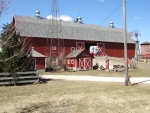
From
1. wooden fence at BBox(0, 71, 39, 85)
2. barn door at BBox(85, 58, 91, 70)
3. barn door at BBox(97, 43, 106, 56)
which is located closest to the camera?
wooden fence at BBox(0, 71, 39, 85)

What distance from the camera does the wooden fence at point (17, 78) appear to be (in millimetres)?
13992

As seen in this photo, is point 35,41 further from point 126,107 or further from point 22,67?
point 126,107

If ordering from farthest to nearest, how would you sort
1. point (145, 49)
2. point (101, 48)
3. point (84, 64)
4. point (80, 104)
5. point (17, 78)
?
point (145, 49) → point (101, 48) → point (84, 64) → point (17, 78) → point (80, 104)

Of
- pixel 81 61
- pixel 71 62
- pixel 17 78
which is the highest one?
pixel 81 61

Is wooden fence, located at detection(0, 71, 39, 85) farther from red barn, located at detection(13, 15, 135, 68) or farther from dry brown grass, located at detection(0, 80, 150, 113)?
red barn, located at detection(13, 15, 135, 68)

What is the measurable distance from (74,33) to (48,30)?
5.80 metres

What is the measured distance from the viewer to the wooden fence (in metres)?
14.0

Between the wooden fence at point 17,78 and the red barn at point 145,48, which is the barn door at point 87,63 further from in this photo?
the red barn at point 145,48

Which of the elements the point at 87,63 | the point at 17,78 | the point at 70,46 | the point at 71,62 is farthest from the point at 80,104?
the point at 70,46

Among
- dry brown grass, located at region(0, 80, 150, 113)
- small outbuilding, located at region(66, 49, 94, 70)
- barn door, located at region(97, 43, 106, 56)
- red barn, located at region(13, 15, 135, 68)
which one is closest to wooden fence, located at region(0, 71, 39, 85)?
dry brown grass, located at region(0, 80, 150, 113)

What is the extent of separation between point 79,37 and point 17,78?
2882cm

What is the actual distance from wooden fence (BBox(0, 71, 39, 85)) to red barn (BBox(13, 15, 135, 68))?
21.1m

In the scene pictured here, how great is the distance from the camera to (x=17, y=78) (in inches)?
561

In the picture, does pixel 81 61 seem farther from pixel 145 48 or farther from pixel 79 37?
pixel 145 48
